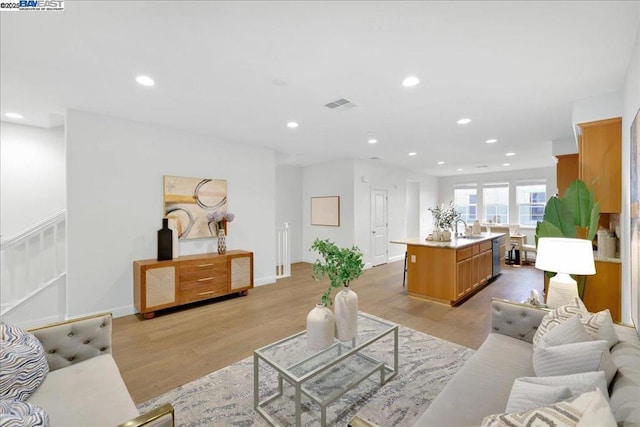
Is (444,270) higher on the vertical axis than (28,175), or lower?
lower

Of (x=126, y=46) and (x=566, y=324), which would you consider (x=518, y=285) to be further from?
(x=126, y=46)

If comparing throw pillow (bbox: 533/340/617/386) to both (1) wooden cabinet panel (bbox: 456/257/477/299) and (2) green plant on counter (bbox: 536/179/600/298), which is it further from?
(1) wooden cabinet panel (bbox: 456/257/477/299)

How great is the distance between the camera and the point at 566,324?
1.47 m

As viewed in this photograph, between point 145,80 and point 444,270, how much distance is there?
433 cm

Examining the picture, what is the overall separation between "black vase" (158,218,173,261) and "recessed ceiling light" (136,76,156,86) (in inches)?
75.2

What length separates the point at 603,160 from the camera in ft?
9.32

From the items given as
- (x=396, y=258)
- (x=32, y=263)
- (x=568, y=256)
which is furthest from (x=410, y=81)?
(x=396, y=258)

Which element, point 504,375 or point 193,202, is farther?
point 193,202

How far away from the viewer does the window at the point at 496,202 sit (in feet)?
28.2

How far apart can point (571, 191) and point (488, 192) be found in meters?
6.89

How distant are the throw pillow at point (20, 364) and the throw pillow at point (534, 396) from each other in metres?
2.19

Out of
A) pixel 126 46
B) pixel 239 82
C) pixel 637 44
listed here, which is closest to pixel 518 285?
pixel 637 44

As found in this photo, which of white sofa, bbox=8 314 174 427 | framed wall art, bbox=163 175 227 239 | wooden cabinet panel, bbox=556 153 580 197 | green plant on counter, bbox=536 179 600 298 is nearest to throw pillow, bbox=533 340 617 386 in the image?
white sofa, bbox=8 314 174 427

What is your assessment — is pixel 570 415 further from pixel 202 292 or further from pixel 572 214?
pixel 202 292
